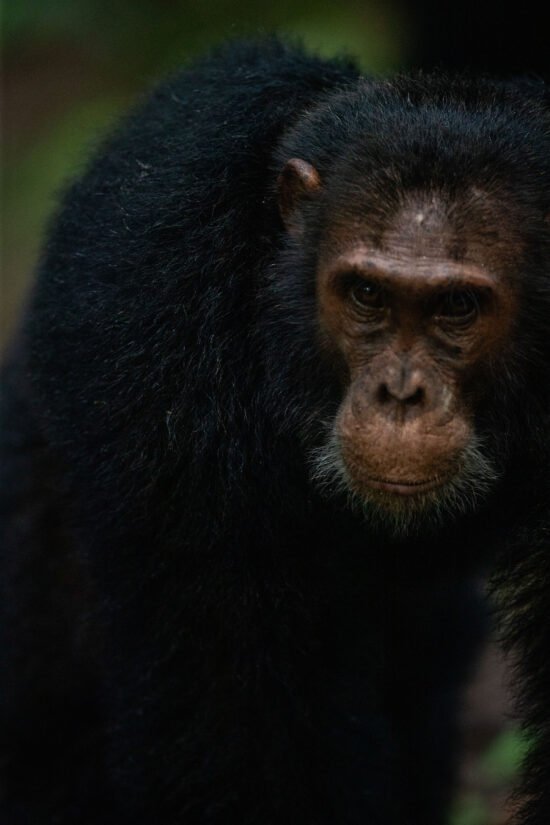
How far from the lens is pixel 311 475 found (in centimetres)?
500

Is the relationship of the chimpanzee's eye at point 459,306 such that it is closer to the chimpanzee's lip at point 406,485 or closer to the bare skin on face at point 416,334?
the bare skin on face at point 416,334

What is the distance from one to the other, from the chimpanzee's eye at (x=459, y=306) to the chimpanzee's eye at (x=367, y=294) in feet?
0.65

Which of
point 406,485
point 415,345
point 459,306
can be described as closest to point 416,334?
point 415,345

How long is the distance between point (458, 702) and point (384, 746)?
4.99ft

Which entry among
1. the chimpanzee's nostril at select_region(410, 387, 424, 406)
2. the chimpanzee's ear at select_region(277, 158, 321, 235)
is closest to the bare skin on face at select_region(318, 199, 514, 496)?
the chimpanzee's nostril at select_region(410, 387, 424, 406)

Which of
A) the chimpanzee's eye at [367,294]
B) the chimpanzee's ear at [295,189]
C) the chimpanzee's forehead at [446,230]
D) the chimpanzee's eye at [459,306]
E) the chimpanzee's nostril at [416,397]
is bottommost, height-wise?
the chimpanzee's nostril at [416,397]

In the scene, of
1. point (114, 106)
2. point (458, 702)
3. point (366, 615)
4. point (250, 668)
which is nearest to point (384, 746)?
point (366, 615)

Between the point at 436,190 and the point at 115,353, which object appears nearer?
the point at 436,190

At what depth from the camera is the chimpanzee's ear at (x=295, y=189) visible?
4.92 metres

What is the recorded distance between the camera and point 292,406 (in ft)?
16.5

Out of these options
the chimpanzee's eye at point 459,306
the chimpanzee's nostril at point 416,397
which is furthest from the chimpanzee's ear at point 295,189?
the chimpanzee's nostril at point 416,397

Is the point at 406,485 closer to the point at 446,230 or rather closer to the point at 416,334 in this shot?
the point at 416,334

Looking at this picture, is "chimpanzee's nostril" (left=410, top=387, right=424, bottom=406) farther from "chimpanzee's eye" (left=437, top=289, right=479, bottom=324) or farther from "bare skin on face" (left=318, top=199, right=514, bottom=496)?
"chimpanzee's eye" (left=437, top=289, right=479, bottom=324)

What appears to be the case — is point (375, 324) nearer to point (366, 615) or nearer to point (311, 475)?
point (311, 475)
